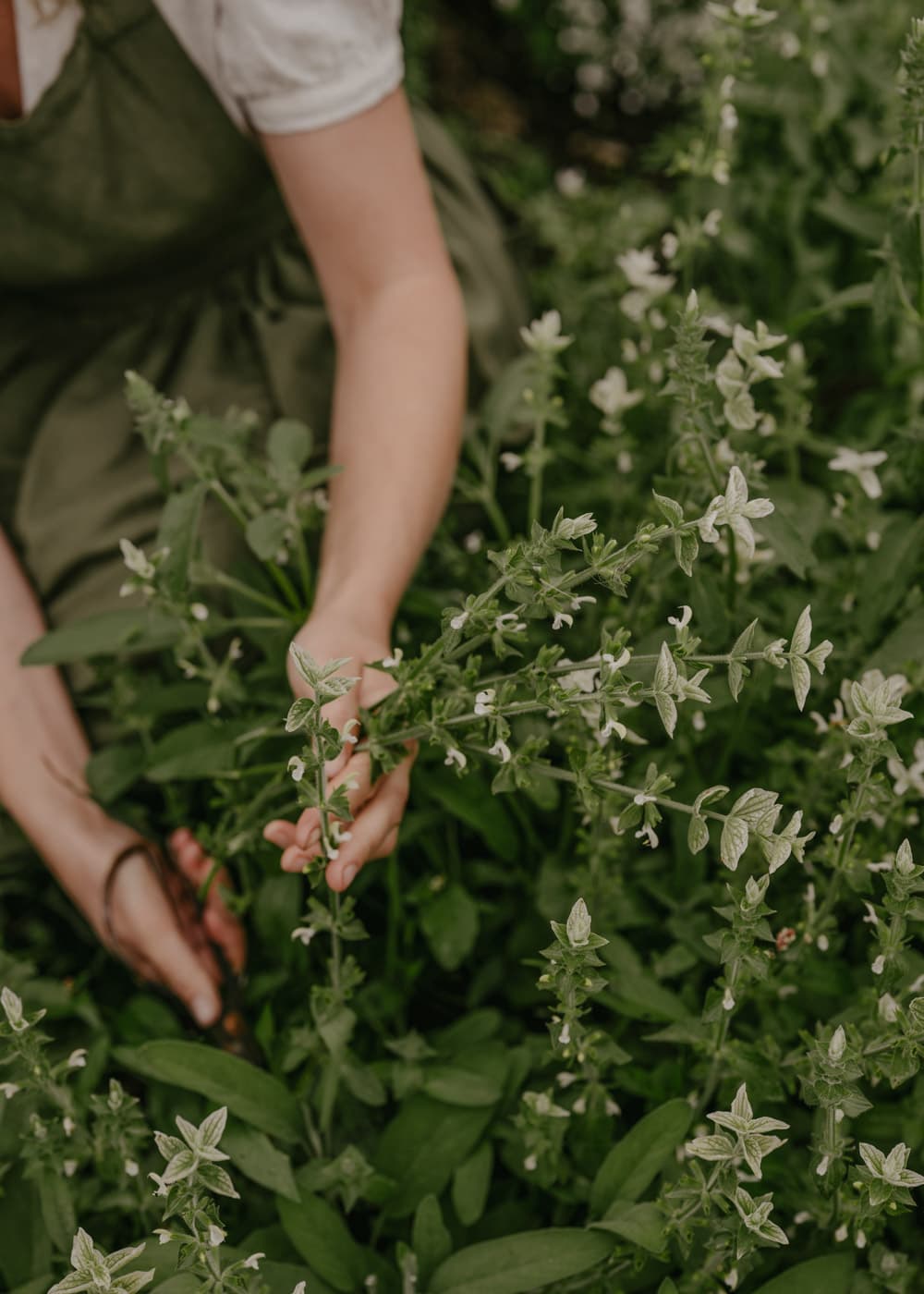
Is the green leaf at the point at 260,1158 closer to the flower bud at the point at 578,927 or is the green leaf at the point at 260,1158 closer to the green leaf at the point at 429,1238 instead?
the green leaf at the point at 429,1238

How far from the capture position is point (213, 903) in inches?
50.9

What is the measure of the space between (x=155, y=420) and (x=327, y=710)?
318mm

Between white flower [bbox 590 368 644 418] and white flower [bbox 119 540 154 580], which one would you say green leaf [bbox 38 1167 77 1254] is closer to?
white flower [bbox 119 540 154 580]

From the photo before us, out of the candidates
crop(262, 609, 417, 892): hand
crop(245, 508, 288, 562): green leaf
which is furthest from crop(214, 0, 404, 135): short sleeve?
crop(262, 609, 417, 892): hand

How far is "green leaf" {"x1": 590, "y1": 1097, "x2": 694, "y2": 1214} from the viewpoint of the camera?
3.15 feet

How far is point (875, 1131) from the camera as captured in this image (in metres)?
1.04

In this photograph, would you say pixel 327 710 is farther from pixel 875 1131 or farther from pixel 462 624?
pixel 875 1131

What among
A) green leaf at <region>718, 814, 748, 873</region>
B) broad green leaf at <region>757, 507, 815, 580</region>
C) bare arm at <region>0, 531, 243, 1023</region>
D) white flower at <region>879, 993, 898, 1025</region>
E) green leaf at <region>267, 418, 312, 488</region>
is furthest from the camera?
bare arm at <region>0, 531, 243, 1023</region>

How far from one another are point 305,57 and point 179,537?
0.50 meters

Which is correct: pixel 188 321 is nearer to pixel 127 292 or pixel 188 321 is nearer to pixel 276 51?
pixel 127 292

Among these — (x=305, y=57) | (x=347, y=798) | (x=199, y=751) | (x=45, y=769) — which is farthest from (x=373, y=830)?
(x=305, y=57)

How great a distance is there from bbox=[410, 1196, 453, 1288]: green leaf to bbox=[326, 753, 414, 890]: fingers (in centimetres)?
27

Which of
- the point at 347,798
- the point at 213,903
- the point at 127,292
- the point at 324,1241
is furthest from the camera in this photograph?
the point at 127,292

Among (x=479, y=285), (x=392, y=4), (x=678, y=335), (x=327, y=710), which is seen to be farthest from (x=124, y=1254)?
(x=479, y=285)
